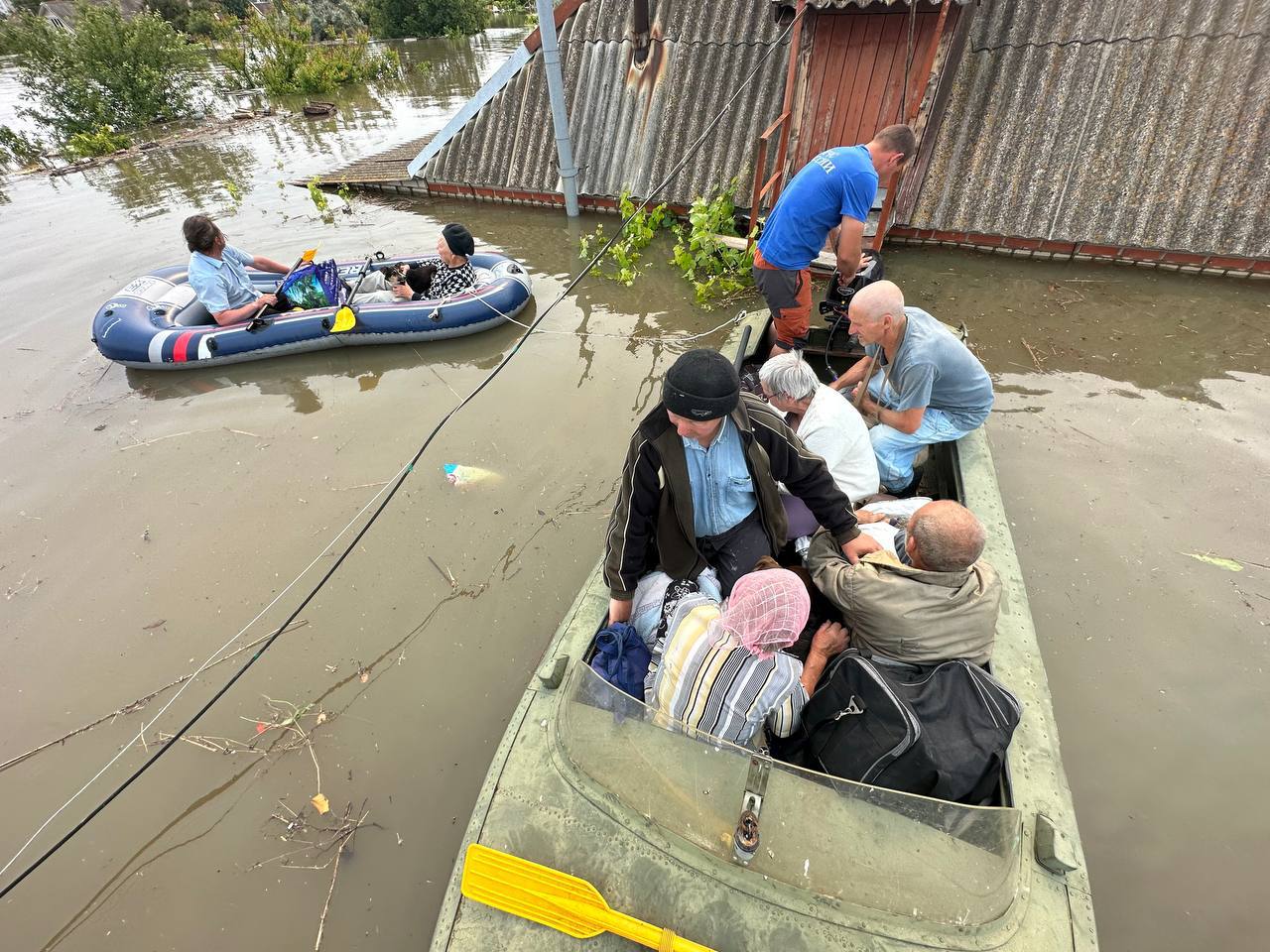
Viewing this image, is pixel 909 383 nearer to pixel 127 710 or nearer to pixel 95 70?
pixel 127 710

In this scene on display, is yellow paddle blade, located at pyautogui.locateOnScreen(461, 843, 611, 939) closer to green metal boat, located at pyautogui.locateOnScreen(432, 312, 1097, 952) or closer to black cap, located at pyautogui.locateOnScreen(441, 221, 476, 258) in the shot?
green metal boat, located at pyautogui.locateOnScreen(432, 312, 1097, 952)

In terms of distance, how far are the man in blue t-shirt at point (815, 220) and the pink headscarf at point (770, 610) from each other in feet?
9.57

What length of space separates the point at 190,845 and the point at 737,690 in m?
3.04

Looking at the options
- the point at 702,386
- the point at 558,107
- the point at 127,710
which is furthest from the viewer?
the point at 558,107

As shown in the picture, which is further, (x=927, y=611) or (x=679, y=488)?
(x=679, y=488)

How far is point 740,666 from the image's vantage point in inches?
77.2

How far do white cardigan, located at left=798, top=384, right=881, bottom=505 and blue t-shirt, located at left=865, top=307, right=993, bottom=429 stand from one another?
49cm

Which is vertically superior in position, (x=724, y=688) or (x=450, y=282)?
(x=450, y=282)

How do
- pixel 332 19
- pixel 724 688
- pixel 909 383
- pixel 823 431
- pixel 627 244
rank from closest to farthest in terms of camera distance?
1. pixel 724 688
2. pixel 823 431
3. pixel 909 383
4. pixel 627 244
5. pixel 332 19

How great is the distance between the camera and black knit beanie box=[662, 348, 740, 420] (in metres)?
2.08

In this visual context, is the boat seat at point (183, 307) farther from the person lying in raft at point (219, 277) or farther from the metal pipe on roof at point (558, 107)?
the metal pipe on roof at point (558, 107)

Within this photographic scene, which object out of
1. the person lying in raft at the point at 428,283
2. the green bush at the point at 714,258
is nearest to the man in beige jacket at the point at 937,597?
the green bush at the point at 714,258

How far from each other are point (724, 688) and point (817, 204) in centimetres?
393

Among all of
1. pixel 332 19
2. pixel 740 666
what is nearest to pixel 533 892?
pixel 740 666
